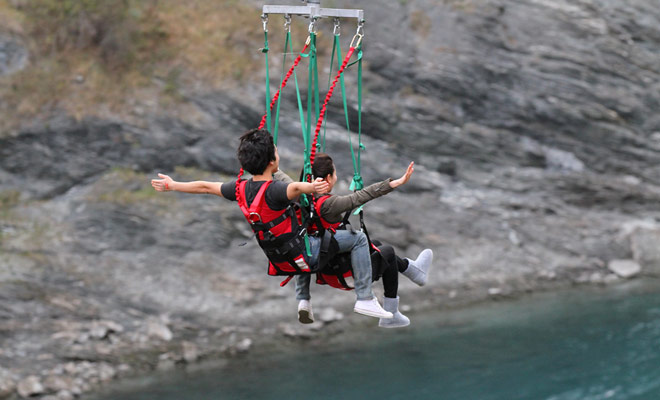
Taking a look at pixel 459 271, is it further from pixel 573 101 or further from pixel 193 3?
pixel 193 3

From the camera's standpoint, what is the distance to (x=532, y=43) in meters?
19.3

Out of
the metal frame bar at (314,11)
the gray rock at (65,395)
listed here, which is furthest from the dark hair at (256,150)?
the gray rock at (65,395)

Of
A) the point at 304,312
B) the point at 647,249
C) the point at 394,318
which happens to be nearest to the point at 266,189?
the point at 304,312

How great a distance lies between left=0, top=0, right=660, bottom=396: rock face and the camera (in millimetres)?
16438

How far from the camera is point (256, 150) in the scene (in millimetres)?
5758

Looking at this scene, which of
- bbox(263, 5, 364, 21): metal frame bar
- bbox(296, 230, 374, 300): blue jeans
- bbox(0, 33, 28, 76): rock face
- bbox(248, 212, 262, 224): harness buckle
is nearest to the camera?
bbox(248, 212, 262, 224): harness buckle

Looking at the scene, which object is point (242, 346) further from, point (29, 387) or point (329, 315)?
point (29, 387)

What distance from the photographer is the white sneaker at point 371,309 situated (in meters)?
6.23

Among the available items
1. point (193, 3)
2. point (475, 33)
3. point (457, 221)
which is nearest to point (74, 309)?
point (193, 3)

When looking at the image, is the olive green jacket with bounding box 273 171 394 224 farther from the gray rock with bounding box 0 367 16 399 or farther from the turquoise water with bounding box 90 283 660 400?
the gray rock with bounding box 0 367 16 399

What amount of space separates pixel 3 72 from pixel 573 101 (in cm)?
1330

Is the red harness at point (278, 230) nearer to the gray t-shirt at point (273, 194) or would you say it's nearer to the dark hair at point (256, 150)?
the gray t-shirt at point (273, 194)

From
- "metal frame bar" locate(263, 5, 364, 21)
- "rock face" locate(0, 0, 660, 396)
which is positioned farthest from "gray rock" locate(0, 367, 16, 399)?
"metal frame bar" locate(263, 5, 364, 21)

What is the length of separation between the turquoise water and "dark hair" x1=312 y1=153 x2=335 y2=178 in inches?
417
